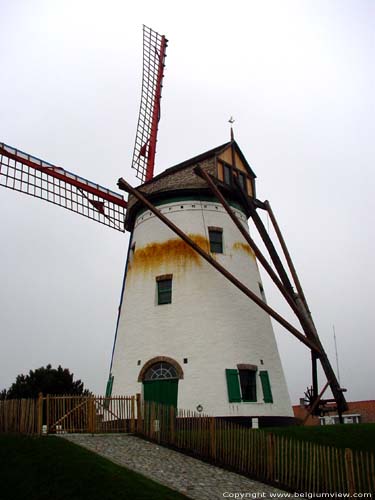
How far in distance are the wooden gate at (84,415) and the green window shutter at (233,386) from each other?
3418mm

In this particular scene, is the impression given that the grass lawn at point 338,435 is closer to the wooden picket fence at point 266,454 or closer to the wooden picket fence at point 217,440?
the wooden picket fence at point 217,440

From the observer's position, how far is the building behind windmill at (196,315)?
18656mm

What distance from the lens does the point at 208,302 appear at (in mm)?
19703

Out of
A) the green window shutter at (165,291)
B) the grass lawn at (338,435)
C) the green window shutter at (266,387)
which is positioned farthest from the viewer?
the green window shutter at (165,291)

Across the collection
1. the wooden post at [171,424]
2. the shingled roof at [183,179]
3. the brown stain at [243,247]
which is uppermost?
the shingled roof at [183,179]

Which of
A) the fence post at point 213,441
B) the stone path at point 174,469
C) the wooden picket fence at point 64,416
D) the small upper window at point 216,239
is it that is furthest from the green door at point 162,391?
the small upper window at point 216,239

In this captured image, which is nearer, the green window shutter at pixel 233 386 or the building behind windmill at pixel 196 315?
the green window shutter at pixel 233 386

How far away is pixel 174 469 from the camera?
12.6 metres

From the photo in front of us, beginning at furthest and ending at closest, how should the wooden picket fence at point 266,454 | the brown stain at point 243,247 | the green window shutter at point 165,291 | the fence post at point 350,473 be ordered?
1. the brown stain at point 243,247
2. the green window shutter at point 165,291
3. the wooden picket fence at point 266,454
4. the fence post at point 350,473

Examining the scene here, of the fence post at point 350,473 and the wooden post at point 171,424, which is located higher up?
the wooden post at point 171,424

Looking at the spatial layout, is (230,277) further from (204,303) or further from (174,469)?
(174,469)

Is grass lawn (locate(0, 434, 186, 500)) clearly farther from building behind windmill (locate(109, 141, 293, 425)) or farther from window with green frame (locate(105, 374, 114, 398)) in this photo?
window with green frame (locate(105, 374, 114, 398))

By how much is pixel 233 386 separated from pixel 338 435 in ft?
12.4

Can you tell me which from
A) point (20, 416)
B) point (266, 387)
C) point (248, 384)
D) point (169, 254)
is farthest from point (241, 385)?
point (20, 416)
